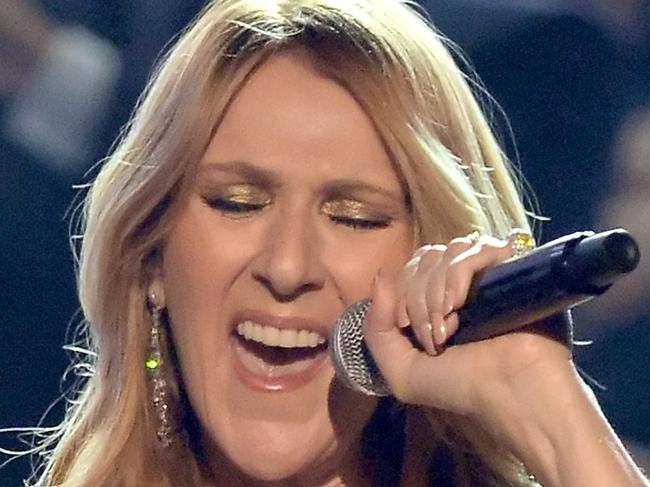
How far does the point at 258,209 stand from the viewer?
132cm

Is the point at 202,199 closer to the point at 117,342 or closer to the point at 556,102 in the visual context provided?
the point at 117,342

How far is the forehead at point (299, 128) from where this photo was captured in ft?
4.26

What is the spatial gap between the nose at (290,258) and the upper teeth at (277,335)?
4cm

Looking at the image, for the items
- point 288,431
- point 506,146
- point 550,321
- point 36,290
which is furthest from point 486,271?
point 36,290

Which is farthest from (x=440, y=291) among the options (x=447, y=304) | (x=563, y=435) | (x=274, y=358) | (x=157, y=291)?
(x=157, y=291)

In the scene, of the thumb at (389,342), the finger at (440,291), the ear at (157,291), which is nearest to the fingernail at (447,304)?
the finger at (440,291)

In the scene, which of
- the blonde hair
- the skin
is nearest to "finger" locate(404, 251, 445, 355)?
the skin

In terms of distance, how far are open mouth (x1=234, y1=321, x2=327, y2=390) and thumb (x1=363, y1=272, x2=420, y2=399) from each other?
7.2 inches

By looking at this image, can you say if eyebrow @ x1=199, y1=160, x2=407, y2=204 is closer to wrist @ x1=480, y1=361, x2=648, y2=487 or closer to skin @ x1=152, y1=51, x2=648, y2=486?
skin @ x1=152, y1=51, x2=648, y2=486

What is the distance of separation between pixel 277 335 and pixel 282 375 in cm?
5

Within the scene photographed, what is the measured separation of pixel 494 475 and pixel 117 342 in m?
0.41

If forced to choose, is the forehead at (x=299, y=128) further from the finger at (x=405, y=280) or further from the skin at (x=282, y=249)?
the finger at (x=405, y=280)

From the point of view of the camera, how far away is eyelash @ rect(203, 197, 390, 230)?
131 centimetres

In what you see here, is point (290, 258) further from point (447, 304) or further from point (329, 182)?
point (447, 304)
